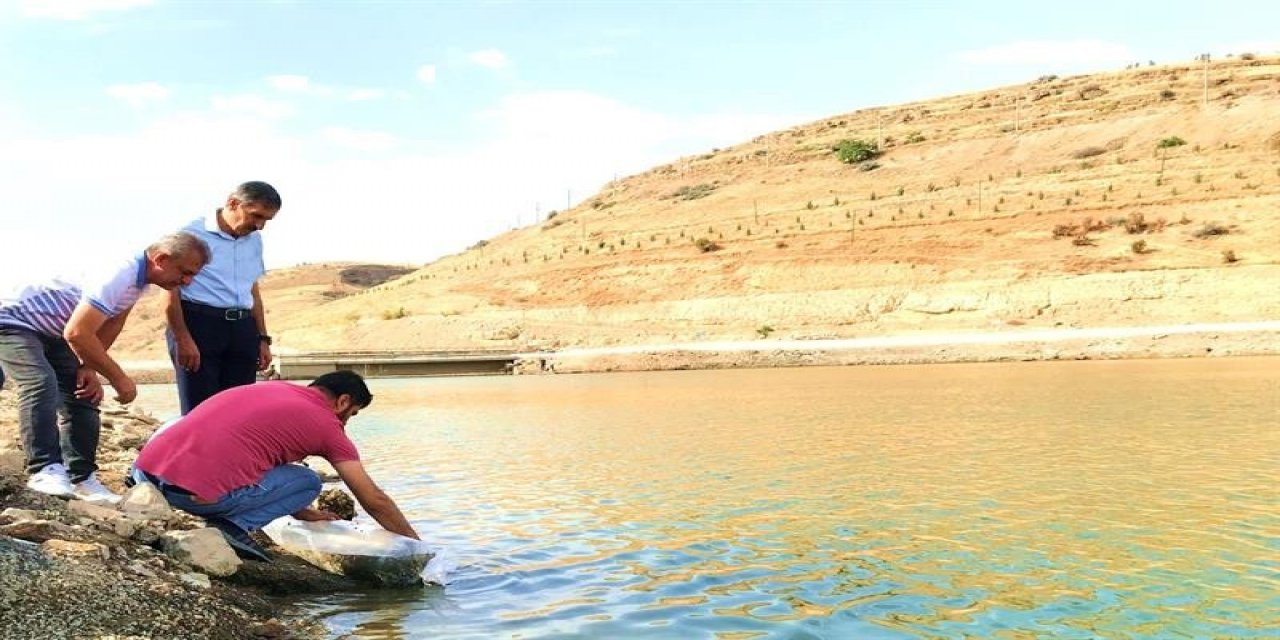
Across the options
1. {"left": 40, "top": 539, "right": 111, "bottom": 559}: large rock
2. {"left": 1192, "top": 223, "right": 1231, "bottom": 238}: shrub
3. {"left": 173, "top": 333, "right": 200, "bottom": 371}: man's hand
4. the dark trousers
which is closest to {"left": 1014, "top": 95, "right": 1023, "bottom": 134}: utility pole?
{"left": 1192, "top": 223, "right": 1231, "bottom": 238}: shrub

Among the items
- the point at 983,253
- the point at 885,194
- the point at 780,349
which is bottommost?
the point at 780,349

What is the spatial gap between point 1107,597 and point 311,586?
3.81m

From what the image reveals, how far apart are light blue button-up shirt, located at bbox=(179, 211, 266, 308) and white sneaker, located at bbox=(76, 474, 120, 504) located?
1.13m

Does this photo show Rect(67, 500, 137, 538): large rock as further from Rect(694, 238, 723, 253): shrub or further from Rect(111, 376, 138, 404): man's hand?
Rect(694, 238, 723, 253): shrub

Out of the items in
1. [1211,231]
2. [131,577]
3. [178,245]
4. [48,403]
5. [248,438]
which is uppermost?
[1211,231]

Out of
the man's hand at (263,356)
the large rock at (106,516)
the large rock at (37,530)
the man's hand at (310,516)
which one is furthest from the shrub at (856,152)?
the large rock at (37,530)

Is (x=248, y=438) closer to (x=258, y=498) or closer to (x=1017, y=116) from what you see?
(x=258, y=498)

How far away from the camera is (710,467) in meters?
9.93

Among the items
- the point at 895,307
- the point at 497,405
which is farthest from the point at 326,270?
the point at 497,405

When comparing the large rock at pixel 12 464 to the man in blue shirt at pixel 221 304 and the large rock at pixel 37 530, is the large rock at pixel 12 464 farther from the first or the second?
the large rock at pixel 37 530

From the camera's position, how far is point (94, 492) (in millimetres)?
5828

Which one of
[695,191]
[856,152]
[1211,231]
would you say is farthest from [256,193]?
[856,152]

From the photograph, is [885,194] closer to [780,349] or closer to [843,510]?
[780,349]

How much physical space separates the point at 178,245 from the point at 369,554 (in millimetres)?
1800
